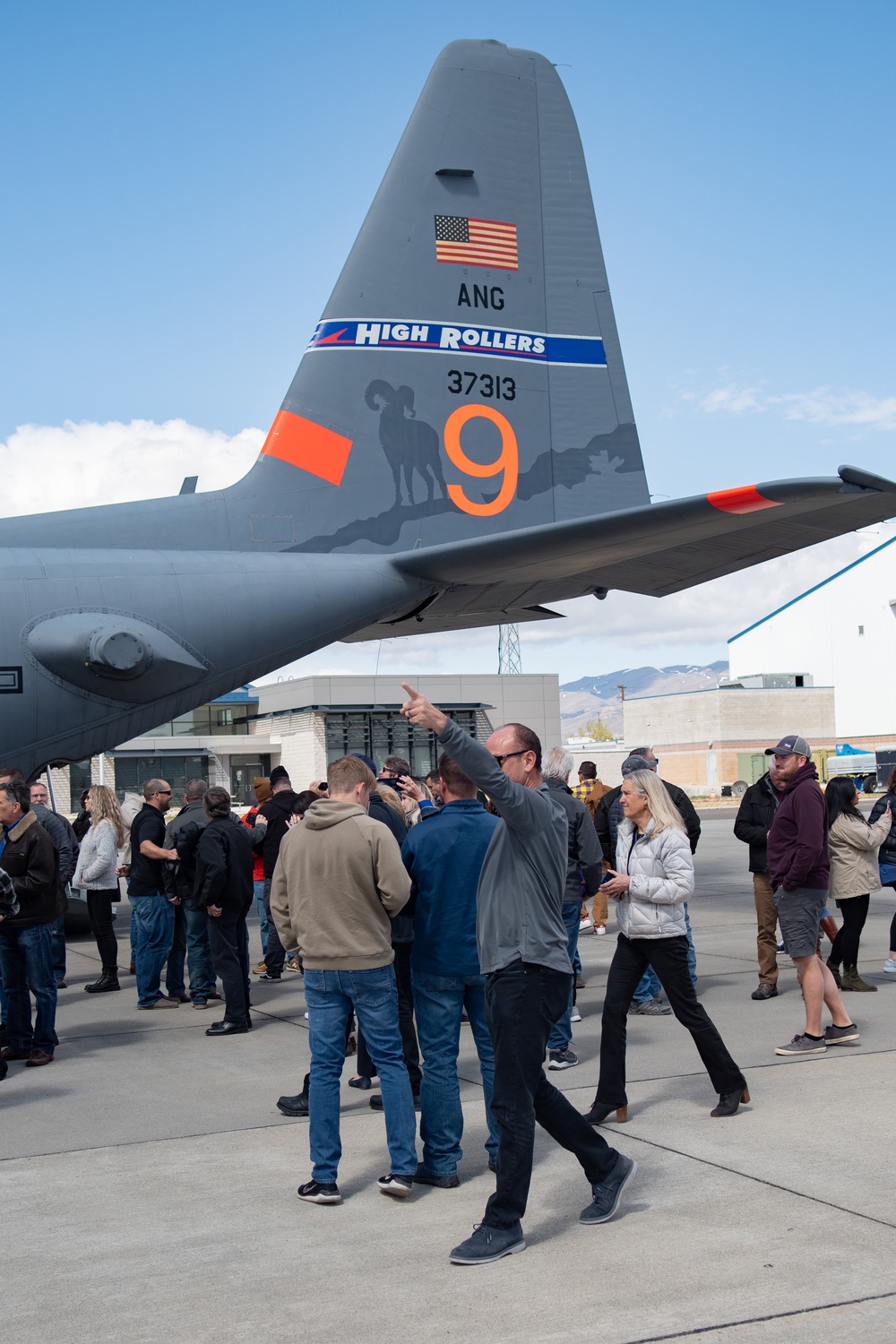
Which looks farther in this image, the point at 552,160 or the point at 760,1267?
the point at 552,160

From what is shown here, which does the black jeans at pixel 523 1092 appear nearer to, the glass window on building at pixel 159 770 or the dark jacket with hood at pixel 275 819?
the dark jacket with hood at pixel 275 819

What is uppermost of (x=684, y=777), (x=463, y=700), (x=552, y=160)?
(x=552, y=160)

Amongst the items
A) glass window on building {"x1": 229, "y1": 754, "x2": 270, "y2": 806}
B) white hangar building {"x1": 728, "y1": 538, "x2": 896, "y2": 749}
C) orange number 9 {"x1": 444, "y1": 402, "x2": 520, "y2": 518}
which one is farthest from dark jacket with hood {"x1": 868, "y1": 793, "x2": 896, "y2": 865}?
white hangar building {"x1": 728, "y1": 538, "x2": 896, "y2": 749}

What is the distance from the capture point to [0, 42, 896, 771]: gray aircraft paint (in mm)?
10375

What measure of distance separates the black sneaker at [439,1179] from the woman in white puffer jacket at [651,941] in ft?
3.19

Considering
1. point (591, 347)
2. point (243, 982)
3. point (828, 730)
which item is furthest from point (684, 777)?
point (243, 982)

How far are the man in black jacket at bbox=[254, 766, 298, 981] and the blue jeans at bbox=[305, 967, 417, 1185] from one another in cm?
507

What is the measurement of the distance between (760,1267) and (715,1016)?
15.1 ft

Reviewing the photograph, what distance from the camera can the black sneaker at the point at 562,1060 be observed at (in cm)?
731

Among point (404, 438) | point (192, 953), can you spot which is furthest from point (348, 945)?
point (404, 438)

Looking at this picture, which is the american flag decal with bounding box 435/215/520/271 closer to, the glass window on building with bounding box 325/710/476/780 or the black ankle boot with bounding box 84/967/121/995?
the black ankle boot with bounding box 84/967/121/995

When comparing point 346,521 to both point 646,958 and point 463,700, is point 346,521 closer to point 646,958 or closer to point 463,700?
point 646,958

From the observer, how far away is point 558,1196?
16.6 ft

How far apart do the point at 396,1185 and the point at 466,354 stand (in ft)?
31.6
